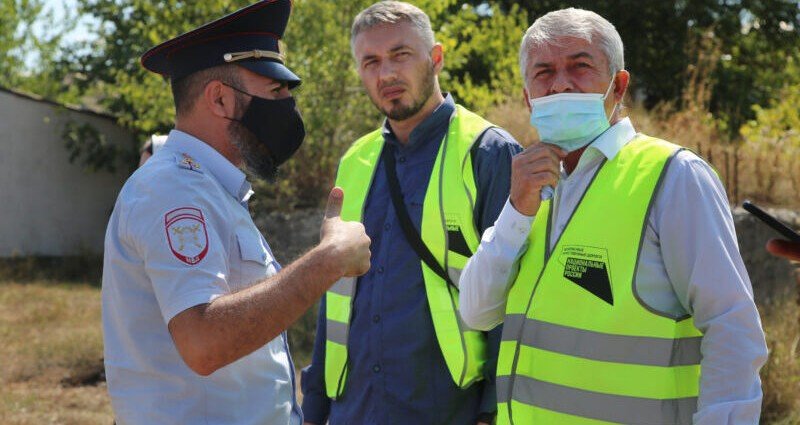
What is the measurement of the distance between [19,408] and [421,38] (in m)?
5.19

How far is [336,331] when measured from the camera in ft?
12.3

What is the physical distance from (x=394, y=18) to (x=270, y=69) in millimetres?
1153

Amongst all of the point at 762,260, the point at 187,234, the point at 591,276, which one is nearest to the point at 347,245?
the point at 187,234

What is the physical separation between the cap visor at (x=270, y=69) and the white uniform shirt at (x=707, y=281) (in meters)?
0.91

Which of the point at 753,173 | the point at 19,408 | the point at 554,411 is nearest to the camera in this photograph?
the point at 554,411

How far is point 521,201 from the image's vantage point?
2809mm

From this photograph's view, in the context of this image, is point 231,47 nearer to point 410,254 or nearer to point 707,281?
point 410,254

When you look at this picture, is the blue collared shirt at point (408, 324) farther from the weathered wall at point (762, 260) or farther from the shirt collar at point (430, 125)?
the weathered wall at point (762, 260)

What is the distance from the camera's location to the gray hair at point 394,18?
3.95 metres

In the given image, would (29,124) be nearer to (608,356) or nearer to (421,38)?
(421,38)

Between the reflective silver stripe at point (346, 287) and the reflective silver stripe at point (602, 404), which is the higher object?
the reflective silver stripe at point (602, 404)

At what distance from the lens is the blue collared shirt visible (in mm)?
A: 3506

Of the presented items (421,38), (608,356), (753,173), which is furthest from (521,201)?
(753,173)

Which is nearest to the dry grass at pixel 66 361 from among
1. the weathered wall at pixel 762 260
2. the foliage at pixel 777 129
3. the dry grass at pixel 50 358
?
the dry grass at pixel 50 358
